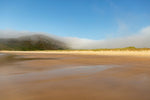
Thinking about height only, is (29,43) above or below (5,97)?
above

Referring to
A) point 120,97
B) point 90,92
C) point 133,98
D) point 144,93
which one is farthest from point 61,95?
point 144,93

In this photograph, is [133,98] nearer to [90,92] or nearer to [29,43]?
[90,92]

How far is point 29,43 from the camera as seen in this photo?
195 m

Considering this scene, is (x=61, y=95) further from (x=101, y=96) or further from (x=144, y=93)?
(x=144, y=93)

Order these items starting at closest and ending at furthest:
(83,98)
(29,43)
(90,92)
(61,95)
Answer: (83,98), (61,95), (90,92), (29,43)

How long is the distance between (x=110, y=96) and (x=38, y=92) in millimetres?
1655

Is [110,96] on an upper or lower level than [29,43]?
lower

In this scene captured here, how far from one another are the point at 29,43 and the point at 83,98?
211m

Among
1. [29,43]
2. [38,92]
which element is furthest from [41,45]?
[38,92]

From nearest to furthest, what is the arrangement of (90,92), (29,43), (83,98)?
(83,98) < (90,92) < (29,43)

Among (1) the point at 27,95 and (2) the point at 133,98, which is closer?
(2) the point at 133,98

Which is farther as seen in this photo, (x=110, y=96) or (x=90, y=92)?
Answer: (x=90, y=92)

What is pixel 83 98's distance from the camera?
2.17 meters

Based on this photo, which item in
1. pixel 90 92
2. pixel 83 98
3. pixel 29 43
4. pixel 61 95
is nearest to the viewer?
pixel 83 98
